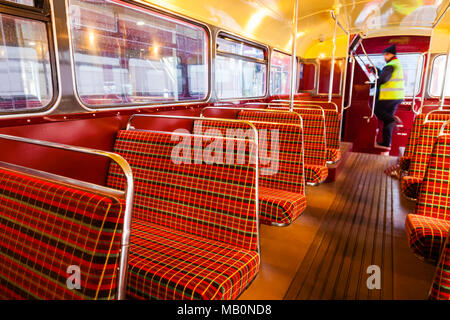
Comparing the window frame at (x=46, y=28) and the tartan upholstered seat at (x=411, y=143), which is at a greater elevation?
the window frame at (x=46, y=28)

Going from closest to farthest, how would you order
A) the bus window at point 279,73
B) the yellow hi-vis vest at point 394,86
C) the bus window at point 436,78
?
the bus window at point 279,73 < the yellow hi-vis vest at point 394,86 < the bus window at point 436,78

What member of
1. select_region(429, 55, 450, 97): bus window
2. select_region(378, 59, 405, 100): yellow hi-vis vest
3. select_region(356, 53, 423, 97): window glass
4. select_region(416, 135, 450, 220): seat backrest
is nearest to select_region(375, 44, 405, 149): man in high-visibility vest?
select_region(378, 59, 405, 100): yellow hi-vis vest

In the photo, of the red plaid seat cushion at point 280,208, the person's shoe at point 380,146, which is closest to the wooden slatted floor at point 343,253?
the red plaid seat cushion at point 280,208

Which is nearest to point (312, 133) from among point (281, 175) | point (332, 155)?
A: point (332, 155)

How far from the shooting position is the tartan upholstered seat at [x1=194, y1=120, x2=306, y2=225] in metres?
1.93

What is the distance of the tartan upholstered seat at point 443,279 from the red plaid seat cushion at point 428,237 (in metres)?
0.58

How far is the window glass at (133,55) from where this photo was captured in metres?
2.04

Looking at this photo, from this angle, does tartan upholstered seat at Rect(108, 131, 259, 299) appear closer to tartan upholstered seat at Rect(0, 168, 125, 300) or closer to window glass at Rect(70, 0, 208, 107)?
tartan upholstered seat at Rect(0, 168, 125, 300)

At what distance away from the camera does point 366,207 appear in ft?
10.7

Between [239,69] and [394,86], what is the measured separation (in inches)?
138

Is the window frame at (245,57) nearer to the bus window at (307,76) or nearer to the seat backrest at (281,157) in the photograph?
the seat backrest at (281,157)

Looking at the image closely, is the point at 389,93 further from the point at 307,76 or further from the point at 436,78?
the point at 307,76

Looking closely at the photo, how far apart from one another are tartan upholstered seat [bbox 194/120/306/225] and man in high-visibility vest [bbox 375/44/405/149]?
4.45 m
